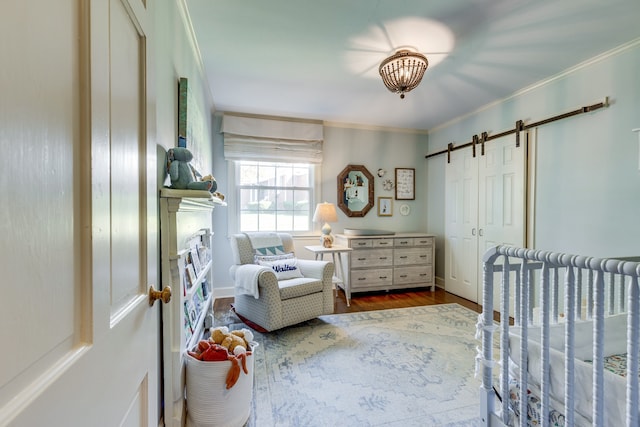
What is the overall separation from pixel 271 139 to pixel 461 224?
2770 mm

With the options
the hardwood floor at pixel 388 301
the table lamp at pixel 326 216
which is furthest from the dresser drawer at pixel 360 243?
the hardwood floor at pixel 388 301

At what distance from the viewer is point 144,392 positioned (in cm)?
73

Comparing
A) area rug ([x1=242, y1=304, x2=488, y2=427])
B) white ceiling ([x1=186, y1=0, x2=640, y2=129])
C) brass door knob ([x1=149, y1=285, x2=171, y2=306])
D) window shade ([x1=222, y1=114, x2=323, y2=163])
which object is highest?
white ceiling ([x1=186, y1=0, x2=640, y2=129])

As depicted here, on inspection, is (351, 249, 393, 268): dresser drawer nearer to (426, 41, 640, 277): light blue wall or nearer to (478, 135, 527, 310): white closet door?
(478, 135, 527, 310): white closet door

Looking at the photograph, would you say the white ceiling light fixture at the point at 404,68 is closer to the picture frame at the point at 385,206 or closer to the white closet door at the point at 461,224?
the white closet door at the point at 461,224

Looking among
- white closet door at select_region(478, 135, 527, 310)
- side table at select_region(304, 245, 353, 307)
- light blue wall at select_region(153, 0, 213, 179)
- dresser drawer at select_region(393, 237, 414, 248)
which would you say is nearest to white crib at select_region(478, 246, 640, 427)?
light blue wall at select_region(153, 0, 213, 179)

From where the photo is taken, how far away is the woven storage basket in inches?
56.3

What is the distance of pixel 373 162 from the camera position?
170 inches

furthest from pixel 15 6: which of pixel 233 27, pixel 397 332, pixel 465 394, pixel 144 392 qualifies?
A: pixel 397 332

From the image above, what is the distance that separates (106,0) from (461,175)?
4004mm

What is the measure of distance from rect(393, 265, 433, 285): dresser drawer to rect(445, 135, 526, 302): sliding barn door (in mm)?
271

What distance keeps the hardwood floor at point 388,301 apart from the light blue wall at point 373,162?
665 millimetres

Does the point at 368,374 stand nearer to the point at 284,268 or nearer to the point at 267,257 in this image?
the point at 284,268

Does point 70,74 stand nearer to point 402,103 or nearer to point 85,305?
point 85,305
